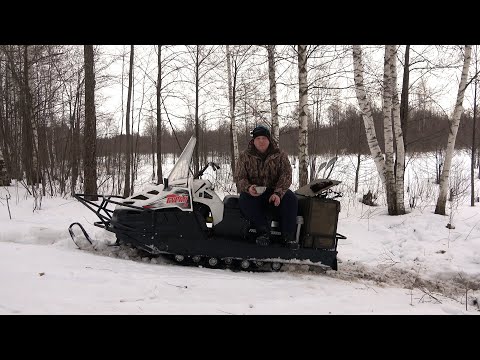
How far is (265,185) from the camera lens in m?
4.51

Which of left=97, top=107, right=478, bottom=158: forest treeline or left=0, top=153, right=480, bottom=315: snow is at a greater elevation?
left=97, top=107, right=478, bottom=158: forest treeline

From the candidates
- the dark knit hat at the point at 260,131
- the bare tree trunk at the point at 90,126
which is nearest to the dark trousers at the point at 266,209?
the dark knit hat at the point at 260,131

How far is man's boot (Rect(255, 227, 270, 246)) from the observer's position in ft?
14.4

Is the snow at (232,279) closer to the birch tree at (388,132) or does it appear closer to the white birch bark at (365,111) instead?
the birch tree at (388,132)

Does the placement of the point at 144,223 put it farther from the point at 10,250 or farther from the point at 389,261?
the point at 389,261

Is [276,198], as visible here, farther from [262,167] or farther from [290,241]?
[290,241]

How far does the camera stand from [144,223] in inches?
171

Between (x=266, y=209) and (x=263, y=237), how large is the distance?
1.24 ft

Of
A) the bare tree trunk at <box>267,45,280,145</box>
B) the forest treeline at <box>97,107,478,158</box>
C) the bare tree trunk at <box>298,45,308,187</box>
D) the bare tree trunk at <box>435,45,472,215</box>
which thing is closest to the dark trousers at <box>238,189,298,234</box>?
the bare tree trunk at <box>298,45,308,187</box>

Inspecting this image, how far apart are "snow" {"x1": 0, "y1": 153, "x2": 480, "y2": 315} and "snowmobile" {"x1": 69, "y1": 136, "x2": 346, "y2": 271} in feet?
0.69

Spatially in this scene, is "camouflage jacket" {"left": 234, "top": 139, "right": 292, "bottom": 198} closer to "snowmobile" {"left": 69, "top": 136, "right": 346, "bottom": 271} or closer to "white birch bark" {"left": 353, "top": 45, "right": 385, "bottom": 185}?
"snowmobile" {"left": 69, "top": 136, "right": 346, "bottom": 271}

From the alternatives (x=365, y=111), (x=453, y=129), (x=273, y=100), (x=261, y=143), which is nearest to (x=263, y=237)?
(x=261, y=143)

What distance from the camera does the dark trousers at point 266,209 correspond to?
4352 millimetres

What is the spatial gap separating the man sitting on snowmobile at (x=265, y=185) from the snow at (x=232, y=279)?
65cm
